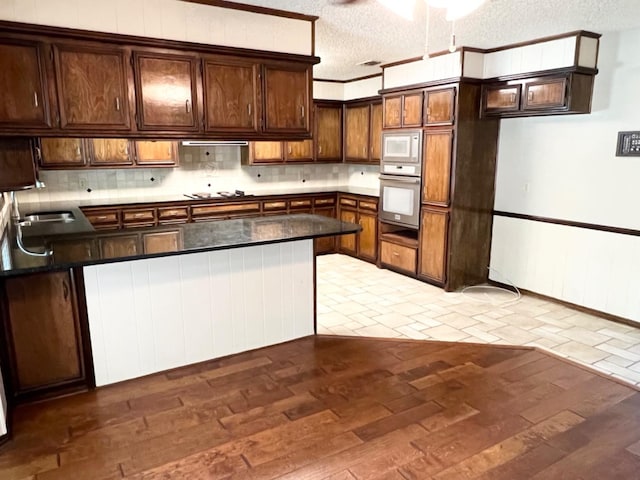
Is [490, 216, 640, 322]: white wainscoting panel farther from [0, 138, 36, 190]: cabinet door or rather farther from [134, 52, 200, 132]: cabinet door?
[0, 138, 36, 190]: cabinet door

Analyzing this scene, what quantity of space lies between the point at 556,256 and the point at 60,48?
452 cm

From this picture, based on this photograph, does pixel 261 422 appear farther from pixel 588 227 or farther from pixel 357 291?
pixel 588 227

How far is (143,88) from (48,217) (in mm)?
2152

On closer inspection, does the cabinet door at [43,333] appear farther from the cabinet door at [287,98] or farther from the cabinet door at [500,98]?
the cabinet door at [500,98]

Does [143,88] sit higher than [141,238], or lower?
→ higher

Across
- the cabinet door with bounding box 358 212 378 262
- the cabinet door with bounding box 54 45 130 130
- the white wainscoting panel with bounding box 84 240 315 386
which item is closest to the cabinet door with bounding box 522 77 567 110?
the cabinet door with bounding box 358 212 378 262

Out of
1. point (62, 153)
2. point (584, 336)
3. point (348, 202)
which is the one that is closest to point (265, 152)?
point (348, 202)

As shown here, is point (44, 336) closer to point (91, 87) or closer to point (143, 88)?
point (91, 87)

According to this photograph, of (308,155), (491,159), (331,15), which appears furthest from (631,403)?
(308,155)

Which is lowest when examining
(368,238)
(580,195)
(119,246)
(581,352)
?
(581,352)

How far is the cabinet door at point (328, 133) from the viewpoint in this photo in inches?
257

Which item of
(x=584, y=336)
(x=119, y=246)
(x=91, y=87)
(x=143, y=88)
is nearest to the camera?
(x=119, y=246)

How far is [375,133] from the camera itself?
6168mm

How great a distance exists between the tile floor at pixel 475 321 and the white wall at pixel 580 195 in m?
0.30
